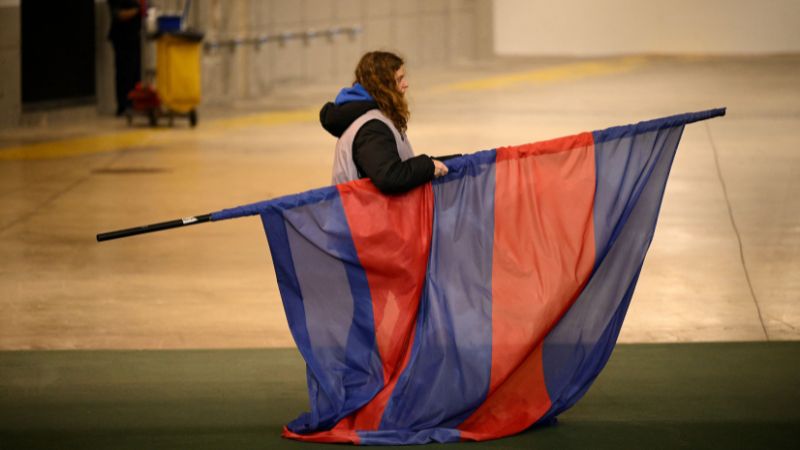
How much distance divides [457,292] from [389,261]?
0.32m

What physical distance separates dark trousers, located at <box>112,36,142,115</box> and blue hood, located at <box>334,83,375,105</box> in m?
15.2

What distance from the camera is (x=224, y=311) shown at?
8.55 metres

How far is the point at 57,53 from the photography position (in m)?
20.3

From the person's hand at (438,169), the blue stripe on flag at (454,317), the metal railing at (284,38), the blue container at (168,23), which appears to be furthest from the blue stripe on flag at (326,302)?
the metal railing at (284,38)

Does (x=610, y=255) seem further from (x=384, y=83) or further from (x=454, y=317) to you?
(x=384, y=83)

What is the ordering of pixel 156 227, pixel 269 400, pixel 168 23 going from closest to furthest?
1. pixel 156 227
2. pixel 269 400
3. pixel 168 23

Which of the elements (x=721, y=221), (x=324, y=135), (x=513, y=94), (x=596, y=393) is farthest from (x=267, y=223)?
(x=513, y=94)

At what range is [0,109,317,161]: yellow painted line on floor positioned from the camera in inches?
636

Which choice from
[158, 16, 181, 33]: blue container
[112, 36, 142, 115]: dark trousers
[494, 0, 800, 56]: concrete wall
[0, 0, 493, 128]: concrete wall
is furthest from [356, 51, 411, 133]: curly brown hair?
[494, 0, 800, 56]: concrete wall

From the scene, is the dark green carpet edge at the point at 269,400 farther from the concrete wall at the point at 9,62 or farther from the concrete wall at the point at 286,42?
the concrete wall at the point at 286,42

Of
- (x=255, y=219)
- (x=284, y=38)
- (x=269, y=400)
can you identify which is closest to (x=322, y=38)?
(x=284, y=38)

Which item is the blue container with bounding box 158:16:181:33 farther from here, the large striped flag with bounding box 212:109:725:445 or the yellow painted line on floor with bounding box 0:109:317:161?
the large striped flag with bounding box 212:109:725:445

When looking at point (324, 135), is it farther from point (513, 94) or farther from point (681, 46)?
point (681, 46)

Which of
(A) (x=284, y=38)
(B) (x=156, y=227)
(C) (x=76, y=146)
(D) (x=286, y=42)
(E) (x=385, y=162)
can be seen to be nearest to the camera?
(B) (x=156, y=227)
